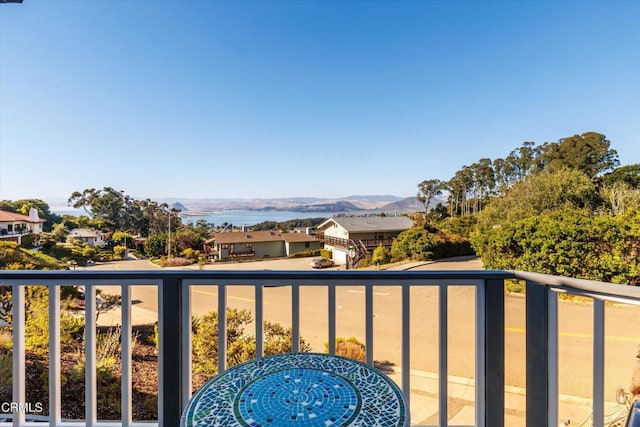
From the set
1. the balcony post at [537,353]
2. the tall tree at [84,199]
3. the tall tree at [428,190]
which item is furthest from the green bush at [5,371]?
the tall tree at [428,190]

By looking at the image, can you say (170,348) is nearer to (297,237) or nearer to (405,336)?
(405,336)

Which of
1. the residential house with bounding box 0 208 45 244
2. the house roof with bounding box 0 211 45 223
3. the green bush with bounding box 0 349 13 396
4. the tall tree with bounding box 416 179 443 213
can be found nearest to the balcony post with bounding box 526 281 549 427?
the green bush with bounding box 0 349 13 396

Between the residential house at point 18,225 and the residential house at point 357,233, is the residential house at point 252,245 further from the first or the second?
the residential house at point 18,225

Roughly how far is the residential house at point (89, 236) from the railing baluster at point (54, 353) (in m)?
8.14

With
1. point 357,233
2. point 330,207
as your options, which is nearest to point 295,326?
point 357,233

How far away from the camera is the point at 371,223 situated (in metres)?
14.1

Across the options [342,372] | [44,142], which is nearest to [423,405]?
[342,372]

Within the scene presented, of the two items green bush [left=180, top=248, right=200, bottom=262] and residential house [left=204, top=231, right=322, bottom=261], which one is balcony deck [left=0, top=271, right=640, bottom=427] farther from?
residential house [left=204, top=231, right=322, bottom=261]

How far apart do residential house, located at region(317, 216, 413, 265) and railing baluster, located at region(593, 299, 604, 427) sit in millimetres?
10762

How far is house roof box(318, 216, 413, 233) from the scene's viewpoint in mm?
13414

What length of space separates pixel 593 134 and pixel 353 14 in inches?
520

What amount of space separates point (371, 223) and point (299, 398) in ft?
44.7

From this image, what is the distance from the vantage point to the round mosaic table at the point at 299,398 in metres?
0.61

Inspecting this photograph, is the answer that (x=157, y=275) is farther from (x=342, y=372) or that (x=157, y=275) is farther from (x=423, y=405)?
(x=423, y=405)
